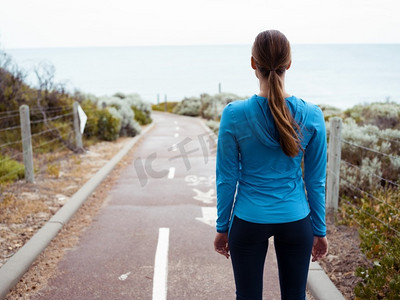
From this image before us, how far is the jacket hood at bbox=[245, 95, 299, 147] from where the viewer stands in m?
2.12

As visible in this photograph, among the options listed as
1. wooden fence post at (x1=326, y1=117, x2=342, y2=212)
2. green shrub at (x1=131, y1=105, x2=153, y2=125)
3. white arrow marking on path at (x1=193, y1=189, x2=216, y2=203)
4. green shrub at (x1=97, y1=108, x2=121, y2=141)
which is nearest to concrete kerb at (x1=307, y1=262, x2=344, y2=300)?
wooden fence post at (x1=326, y1=117, x2=342, y2=212)

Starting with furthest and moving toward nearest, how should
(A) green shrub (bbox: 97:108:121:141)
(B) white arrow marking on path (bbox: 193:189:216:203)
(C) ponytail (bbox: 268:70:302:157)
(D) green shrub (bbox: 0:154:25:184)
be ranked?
1. (A) green shrub (bbox: 97:108:121:141)
2. (D) green shrub (bbox: 0:154:25:184)
3. (B) white arrow marking on path (bbox: 193:189:216:203)
4. (C) ponytail (bbox: 268:70:302:157)

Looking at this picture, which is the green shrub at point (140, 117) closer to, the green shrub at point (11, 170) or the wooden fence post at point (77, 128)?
the wooden fence post at point (77, 128)

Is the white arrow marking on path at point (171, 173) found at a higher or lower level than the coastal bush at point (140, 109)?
lower

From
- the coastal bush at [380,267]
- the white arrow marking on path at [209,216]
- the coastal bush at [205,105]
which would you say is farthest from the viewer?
the coastal bush at [205,105]

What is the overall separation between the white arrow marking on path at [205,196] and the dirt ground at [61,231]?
6.12 ft

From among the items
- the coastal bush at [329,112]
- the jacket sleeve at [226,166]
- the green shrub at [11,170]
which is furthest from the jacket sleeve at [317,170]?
the coastal bush at [329,112]

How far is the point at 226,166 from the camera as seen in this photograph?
2.25m

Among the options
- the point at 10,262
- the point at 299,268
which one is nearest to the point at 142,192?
the point at 10,262

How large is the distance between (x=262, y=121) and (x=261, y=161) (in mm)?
225

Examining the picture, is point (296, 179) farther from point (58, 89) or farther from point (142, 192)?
point (58, 89)

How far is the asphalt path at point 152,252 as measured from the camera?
4.12 metres

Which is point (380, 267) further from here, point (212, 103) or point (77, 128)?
point (212, 103)

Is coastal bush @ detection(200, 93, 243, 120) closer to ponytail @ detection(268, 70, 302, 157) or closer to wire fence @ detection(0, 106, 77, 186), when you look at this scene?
wire fence @ detection(0, 106, 77, 186)
